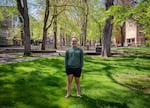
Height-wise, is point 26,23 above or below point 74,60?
above

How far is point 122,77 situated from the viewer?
44.2 ft

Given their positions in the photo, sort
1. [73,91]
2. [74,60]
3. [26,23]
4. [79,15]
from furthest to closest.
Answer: [79,15] → [26,23] → [73,91] → [74,60]

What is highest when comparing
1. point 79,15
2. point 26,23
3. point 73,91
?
point 79,15

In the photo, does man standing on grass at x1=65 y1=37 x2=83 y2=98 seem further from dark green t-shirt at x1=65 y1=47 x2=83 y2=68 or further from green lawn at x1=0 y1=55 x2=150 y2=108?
green lawn at x1=0 y1=55 x2=150 y2=108

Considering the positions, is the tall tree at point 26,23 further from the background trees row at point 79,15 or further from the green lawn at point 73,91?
the green lawn at point 73,91

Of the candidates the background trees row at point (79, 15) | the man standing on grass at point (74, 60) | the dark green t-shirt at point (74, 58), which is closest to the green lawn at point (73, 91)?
the man standing on grass at point (74, 60)

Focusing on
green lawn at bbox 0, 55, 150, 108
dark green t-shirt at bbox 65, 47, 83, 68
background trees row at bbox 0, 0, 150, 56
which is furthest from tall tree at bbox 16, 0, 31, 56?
dark green t-shirt at bbox 65, 47, 83, 68

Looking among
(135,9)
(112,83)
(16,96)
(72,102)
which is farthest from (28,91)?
(135,9)

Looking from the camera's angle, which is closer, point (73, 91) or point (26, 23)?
point (73, 91)

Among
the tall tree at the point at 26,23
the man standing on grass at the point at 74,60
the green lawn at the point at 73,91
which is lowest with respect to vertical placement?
the green lawn at the point at 73,91

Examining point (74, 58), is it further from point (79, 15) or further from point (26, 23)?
point (79, 15)

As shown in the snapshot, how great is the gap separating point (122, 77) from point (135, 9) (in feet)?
10.5

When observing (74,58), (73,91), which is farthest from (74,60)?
(73,91)

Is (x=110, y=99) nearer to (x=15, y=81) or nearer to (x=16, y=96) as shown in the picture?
(x=16, y=96)
